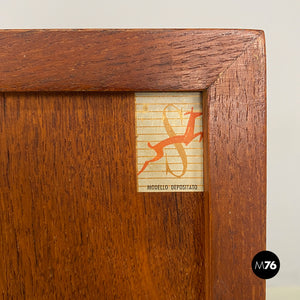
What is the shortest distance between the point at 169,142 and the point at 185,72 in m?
0.11

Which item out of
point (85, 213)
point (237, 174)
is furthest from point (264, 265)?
point (85, 213)

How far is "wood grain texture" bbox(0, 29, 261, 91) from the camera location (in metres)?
0.62

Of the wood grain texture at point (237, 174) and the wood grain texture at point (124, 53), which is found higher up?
the wood grain texture at point (124, 53)

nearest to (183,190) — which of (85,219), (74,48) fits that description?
(85,219)

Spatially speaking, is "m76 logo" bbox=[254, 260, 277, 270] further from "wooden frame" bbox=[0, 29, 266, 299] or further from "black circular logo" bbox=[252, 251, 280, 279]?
"wooden frame" bbox=[0, 29, 266, 299]

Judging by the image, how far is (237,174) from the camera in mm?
640

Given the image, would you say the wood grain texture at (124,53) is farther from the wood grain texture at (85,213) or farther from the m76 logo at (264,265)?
the m76 logo at (264,265)

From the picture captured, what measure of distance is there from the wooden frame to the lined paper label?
26 millimetres

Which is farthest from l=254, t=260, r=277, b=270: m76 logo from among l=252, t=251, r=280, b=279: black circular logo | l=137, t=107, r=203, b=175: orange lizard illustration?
l=137, t=107, r=203, b=175: orange lizard illustration

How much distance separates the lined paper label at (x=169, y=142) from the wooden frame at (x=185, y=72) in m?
0.03

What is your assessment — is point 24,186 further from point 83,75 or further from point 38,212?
point 83,75

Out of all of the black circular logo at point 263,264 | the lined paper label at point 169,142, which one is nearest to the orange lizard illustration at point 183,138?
the lined paper label at point 169,142

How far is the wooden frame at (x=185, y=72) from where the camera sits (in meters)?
0.62

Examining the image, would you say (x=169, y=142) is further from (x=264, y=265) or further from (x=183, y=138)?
(x=264, y=265)
